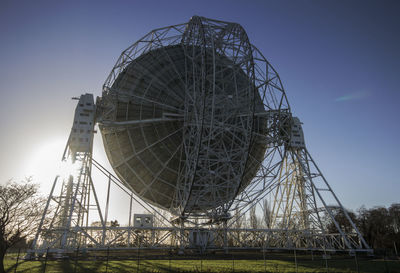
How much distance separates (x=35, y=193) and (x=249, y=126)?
18.5m

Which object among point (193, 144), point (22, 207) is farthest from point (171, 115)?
point (22, 207)

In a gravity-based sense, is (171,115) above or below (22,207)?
above

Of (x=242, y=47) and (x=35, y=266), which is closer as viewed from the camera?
(x=35, y=266)

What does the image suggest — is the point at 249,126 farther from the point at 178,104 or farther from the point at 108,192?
the point at 108,192

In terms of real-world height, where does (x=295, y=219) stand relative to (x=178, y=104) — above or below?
below

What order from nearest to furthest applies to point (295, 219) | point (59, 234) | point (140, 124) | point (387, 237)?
point (59, 234), point (140, 124), point (295, 219), point (387, 237)

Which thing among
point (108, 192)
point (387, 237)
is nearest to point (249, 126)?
point (108, 192)

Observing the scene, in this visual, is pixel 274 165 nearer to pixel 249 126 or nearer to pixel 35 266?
pixel 249 126

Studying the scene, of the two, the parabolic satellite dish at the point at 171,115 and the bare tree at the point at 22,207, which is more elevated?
the parabolic satellite dish at the point at 171,115

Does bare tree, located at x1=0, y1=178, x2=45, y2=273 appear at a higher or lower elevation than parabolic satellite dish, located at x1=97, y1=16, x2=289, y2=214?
lower

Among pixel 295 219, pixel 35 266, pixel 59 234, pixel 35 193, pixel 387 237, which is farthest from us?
pixel 387 237

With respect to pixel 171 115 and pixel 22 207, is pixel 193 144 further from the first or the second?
pixel 22 207

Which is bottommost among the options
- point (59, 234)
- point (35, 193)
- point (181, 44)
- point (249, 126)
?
point (59, 234)

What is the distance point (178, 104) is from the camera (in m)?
26.4
